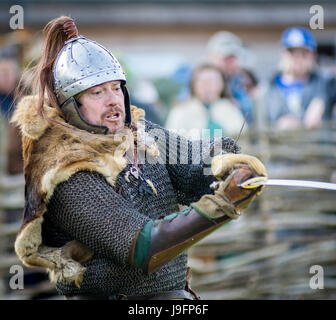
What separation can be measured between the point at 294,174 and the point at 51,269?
4.09m

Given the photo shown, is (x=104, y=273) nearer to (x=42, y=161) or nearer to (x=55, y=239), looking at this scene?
(x=55, y=239)

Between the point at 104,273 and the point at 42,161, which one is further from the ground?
the point at 42,161

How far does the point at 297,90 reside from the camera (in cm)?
671

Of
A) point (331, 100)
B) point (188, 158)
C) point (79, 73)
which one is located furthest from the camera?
point (331, 100)

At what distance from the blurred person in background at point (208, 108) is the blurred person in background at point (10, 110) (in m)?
1.36

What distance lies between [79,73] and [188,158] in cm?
75

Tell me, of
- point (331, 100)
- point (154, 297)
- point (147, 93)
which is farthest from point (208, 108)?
point (154, 297)

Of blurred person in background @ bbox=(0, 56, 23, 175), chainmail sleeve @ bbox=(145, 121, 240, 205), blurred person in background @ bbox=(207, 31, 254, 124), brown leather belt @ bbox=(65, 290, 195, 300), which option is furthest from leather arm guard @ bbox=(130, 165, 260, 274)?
blurred person in background @ bbox=(207, 31, 254, 124)

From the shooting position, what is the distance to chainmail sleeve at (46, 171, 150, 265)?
3.10 meters

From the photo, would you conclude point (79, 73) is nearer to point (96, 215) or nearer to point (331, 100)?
point (96, 215)

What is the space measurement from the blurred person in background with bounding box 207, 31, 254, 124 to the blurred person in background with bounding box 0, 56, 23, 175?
78.9 inches

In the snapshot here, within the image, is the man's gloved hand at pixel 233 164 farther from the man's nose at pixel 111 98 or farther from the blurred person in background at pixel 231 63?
the blurred person in background at pixel 231 63

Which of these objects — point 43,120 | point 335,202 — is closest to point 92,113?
point 43,120

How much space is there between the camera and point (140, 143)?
11.9ft
